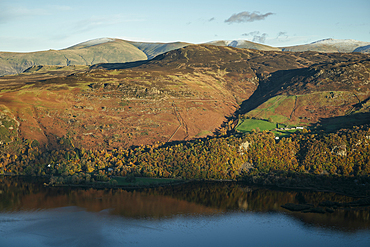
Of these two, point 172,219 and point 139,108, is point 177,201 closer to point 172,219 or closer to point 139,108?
point 172,219

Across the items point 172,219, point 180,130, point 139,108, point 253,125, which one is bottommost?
point 172,219

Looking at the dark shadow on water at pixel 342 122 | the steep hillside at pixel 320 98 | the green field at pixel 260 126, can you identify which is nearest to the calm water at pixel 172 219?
the green field at pixel 260 126

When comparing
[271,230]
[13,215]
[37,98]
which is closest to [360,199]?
[271,230]

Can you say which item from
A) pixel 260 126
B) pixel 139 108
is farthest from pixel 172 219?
pixel 139 108


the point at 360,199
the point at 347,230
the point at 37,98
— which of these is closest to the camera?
the point at 347,230

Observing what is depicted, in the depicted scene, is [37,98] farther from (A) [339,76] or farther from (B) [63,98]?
(A) [339,76]

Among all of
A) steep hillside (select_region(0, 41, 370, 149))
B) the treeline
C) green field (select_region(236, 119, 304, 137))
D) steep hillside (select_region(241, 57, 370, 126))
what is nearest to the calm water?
the treeline

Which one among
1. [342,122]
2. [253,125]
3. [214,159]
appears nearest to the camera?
[214,159]
